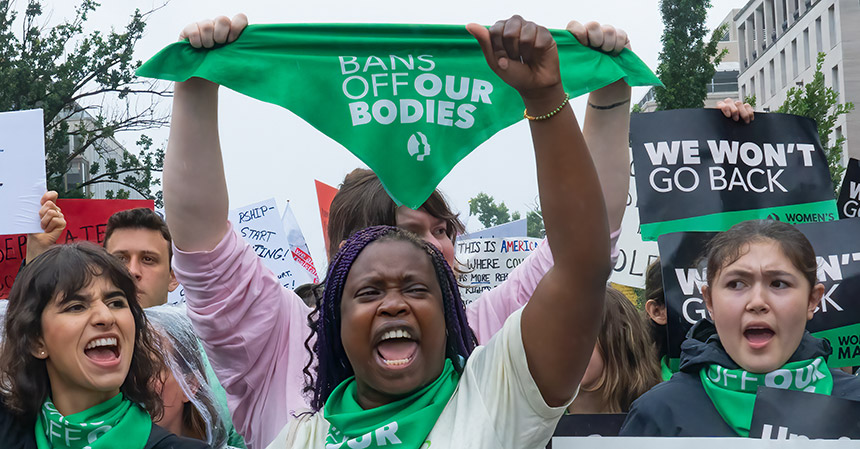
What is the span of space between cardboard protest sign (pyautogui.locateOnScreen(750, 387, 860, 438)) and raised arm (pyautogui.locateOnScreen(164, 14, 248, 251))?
1.54 meters

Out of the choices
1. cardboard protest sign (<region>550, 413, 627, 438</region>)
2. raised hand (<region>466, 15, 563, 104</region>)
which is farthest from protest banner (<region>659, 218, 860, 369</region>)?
raised hand (<region>466, 15, 563, 104</region>)

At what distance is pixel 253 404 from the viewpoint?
2.86 m

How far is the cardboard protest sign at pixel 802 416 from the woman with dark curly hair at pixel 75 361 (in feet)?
5.29

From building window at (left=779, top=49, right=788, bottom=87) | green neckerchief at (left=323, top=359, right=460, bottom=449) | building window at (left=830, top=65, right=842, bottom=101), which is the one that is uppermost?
building window at (left=779, top=49, right=788, bottom=87)

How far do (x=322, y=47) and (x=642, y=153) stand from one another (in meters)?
2.11

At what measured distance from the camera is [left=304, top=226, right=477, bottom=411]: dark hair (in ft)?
7.73

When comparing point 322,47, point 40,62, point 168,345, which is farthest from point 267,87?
point 40,62

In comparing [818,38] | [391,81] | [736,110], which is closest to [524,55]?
[391,81]

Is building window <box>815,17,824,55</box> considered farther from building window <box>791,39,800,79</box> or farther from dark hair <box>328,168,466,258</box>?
dark hair <box>328,168,466,258</box>

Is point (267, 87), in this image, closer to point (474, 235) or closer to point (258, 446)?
point (258, 446)

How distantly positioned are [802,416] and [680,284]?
53.0 inches

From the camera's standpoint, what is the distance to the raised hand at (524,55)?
1.88 m

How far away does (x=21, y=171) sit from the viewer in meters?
5.14

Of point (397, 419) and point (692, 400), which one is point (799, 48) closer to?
Result: point (692, 400)
